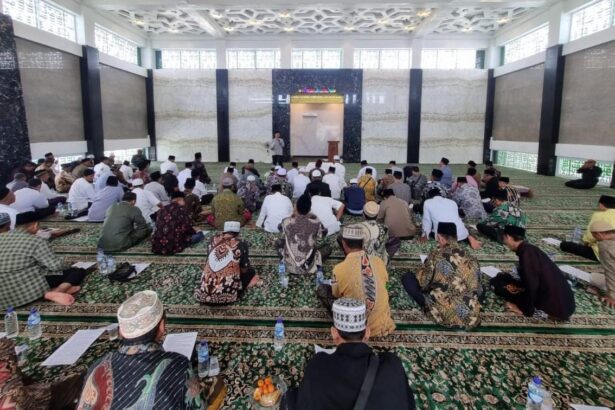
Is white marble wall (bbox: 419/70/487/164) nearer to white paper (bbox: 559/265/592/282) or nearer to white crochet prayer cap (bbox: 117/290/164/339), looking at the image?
white paper (bbox: 559/265/592/282)

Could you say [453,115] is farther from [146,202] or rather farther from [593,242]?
[146,202]

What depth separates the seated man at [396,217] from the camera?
4672mm

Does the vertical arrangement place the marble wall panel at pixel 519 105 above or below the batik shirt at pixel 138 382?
above

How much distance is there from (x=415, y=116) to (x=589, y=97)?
600 centimetres

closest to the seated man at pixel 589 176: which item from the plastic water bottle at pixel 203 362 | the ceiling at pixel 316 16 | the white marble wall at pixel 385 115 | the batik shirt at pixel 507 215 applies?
the ceiling at pixel 316 16

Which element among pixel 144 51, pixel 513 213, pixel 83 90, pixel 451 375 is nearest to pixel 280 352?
pixel 451 375

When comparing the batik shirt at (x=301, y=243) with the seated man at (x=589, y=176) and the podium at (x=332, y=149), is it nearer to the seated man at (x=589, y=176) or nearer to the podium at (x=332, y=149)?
the seated man at (x=589, y=176)

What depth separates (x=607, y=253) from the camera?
9.52ft

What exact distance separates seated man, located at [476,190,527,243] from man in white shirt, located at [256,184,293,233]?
256 centimetres

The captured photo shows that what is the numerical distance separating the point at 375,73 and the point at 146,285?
13105mm

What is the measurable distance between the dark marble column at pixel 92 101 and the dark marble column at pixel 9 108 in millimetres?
2603

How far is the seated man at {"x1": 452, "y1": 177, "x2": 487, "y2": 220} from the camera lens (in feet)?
19.4

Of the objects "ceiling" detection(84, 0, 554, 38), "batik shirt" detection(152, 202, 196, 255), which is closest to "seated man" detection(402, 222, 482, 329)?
"batik shirt" detection(152, 202, 196, 255)

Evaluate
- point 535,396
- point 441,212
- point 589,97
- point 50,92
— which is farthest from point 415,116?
point 535,396
